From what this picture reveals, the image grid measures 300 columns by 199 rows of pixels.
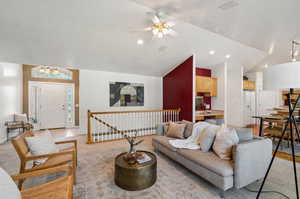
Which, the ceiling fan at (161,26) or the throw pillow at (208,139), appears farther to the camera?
the ceiling fan at (161,26)

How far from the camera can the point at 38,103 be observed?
585cm

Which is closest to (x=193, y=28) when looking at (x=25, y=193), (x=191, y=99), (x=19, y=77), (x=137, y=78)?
(x=191, y=99)

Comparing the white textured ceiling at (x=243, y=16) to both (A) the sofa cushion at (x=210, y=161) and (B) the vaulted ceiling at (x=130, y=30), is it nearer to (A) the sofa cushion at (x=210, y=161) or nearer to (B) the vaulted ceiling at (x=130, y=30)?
(B) the vaulted ceiling at (x=130, y=30)

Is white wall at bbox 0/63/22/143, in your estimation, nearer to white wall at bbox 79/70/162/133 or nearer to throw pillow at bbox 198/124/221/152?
white wall at bbox 79/70/162/133

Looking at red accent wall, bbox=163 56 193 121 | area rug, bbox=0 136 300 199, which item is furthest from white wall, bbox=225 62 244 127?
area rug, bbox=0 136 300 199

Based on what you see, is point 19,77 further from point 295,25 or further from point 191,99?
point 295,25

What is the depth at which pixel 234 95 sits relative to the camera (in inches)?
239

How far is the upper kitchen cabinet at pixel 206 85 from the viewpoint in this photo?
18.2ft

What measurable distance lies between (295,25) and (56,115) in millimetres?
8638

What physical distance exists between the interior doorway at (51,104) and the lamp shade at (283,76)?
7.00 meters

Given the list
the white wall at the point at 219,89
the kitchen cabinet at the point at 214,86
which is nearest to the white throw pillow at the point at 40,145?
the kitchen cabinet at the point at 214,86

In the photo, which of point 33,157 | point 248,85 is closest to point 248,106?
point 248,85

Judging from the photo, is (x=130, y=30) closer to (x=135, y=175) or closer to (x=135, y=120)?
(x=135, y=175)

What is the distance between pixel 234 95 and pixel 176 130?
4.28 metres
